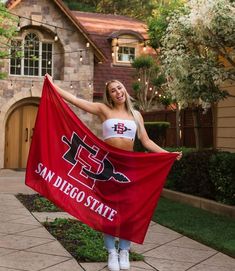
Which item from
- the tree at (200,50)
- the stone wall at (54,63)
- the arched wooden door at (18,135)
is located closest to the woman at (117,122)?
the tree at (200,50)

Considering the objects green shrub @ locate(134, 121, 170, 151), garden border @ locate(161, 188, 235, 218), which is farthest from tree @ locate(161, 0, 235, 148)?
green shrub @ locate(134, 121, 170, 151)

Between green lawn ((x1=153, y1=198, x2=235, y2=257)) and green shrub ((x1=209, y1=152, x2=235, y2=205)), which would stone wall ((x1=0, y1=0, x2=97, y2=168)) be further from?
green shrub ((x1=209, y1=152, x2=235, y2=205))

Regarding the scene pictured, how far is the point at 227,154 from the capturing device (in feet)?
33.1

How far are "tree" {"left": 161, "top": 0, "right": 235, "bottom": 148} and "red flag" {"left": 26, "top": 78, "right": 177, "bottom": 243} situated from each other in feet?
18.1

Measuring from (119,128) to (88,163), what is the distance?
1.84 feet

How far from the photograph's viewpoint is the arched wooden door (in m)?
21.0

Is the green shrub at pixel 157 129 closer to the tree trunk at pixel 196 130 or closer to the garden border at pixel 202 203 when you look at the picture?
the tree trunk at pixel 196 130

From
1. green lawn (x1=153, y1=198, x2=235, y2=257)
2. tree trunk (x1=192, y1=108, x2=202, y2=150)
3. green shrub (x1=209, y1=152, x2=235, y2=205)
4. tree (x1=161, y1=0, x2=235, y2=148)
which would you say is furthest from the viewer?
tree trunk (x1=192, y1=108, x2=202, y2=150)

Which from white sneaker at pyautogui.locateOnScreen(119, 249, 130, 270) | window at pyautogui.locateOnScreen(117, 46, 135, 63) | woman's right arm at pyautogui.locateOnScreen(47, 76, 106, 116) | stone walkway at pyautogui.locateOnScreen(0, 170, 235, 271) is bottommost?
stone walkway at pyautogui.locateOnScreen(0, 170, 235, 271)

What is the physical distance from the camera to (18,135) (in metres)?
21.1

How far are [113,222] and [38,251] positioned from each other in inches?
50.1

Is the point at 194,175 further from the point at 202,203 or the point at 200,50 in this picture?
the point at 200,50

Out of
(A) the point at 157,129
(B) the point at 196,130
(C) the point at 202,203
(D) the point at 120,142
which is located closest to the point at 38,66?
(A) the point at 157,129

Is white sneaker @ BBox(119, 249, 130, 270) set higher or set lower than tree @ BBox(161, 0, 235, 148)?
lower
